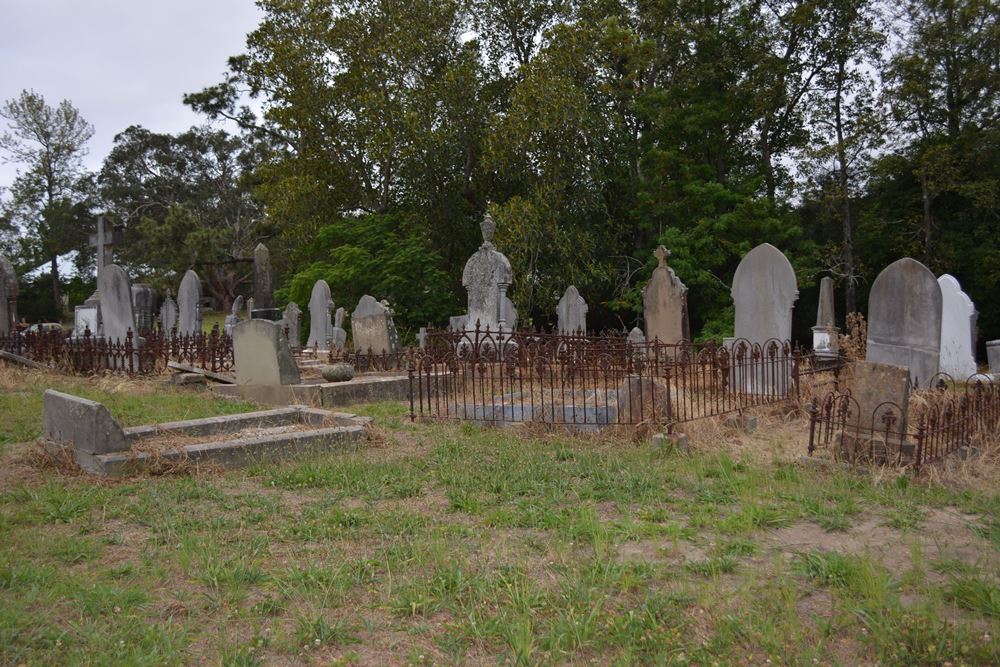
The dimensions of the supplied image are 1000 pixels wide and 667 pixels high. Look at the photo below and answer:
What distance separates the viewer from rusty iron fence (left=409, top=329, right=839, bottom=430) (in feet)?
26.3

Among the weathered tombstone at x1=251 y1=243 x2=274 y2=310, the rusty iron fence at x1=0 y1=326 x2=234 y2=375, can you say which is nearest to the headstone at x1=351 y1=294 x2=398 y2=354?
the weathered tombstone at x1=251 y1=243 x2=274 y2=310

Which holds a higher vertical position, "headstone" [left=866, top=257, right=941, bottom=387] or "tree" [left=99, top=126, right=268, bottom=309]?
"tree" [left=99, top=126, right=268, bottom=309]

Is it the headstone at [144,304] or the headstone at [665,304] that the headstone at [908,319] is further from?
the headstone at [144,304]

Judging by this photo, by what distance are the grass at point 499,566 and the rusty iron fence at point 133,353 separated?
745 centimetres

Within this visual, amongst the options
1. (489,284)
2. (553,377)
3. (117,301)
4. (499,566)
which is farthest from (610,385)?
(117,301)

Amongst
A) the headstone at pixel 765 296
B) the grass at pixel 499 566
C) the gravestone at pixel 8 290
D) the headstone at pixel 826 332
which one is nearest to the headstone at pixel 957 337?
the headstone at pixel 826 332

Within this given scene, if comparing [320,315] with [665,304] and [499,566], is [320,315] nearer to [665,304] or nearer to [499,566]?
[665,304]

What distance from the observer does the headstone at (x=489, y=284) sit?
1465cm

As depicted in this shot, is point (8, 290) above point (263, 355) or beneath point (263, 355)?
above

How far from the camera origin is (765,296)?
11680 millimetres

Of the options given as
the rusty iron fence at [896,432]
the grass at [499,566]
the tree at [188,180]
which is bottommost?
the grass at [499,566]

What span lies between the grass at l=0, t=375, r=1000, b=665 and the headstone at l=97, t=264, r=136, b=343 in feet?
30.8

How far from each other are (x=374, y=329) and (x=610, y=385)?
5.68 meters

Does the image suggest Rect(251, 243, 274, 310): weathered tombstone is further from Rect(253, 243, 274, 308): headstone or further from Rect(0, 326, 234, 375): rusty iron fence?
Rect(0, 326, 234, 375): rusty iron fence
